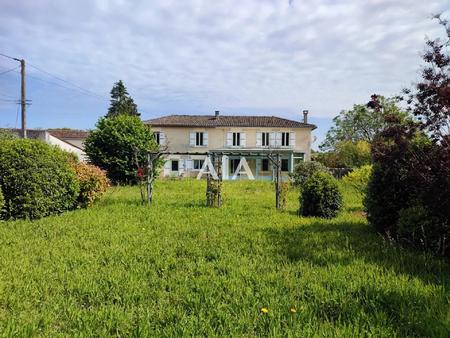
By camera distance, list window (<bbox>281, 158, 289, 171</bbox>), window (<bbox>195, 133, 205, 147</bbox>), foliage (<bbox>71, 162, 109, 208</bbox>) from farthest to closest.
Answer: window (<bbox>195, 133, 205, 147</bbox>) < window (<bbox>281, 158, 289, 171</bbox>) < foliage (<bbox>71, 162, 109, 208</bbox>)

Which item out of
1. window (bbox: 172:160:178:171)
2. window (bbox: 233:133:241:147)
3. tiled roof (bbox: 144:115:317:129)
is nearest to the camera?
window (bbox: 172:160:178:171)

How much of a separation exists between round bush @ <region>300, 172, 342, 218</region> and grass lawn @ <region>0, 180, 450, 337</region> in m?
2.11

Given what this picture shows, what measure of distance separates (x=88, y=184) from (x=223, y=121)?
27.2 m

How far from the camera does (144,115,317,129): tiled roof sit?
3594cm

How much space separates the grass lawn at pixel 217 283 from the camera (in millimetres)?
3199

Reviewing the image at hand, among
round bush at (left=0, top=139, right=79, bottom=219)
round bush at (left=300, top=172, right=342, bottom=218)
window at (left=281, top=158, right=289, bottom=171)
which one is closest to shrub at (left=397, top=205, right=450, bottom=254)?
round bush at (left=300, top=172, right=342, bottom=218)

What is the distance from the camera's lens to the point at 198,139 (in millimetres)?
36594

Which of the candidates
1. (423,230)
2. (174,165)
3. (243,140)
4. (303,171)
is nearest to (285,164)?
(243,140)

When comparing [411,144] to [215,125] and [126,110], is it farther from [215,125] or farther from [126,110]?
[126,110]

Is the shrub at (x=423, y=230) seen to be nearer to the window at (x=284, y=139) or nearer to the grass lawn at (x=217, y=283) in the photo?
the grass lawn at (x=217, y=283)

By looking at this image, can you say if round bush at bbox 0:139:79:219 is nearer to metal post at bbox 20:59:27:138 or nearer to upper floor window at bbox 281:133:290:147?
metal post at bbox 20:59:27:138

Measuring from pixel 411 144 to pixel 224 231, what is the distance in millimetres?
4005

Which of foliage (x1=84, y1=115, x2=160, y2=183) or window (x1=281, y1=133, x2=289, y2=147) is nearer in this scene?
foliage (x1=84, y1=115, x2=160, y2=183)

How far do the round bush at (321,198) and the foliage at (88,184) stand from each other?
6.45 meters
